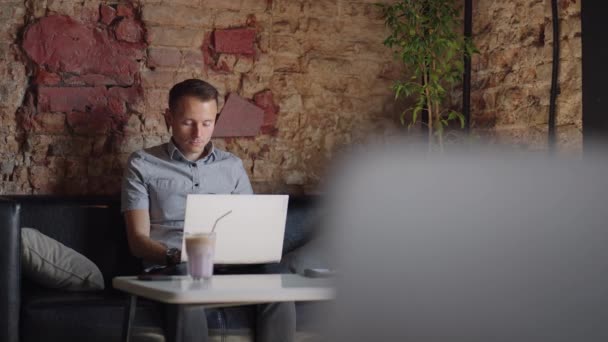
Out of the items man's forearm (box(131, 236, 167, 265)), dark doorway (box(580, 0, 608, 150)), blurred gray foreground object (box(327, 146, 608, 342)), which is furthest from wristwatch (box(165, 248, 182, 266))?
blurred gray foreground object (box(327, 146, 608, 342))

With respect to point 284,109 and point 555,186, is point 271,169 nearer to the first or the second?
point 284,109

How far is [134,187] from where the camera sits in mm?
3527

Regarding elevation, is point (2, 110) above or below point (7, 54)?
below

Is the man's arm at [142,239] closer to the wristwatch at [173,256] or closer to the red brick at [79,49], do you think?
the wristwatch at [173,256]

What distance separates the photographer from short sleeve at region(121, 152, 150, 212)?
11.5 ft

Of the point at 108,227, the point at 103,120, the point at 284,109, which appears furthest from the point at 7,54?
the point at 284,109

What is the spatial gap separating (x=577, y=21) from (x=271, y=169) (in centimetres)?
154

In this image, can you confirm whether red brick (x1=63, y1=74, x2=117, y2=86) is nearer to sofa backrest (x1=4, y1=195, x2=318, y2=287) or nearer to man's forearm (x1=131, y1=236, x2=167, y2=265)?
sofa backrest (x1=4, y1=195, x2=318, y2=287)

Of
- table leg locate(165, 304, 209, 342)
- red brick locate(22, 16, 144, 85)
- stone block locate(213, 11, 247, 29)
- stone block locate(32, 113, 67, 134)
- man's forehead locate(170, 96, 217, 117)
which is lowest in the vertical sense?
table leg locate(165, 304, 209, 342)

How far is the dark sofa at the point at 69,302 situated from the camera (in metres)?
3.07

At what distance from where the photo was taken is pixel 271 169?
167 inches

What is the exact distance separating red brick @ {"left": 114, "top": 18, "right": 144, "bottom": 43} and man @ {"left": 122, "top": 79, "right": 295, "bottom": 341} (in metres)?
0.49

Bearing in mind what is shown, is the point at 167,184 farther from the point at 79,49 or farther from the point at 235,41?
the point at 235,41

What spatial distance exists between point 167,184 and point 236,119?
69 centimetres
